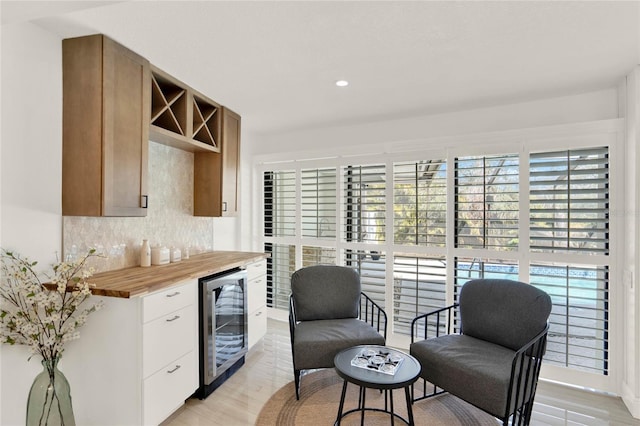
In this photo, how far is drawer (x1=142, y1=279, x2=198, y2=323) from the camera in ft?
6.50

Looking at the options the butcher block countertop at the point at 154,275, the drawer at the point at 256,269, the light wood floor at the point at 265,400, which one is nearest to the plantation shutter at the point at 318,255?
the drawer at the point at 256,269

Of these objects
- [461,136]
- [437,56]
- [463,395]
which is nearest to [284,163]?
[461,136]

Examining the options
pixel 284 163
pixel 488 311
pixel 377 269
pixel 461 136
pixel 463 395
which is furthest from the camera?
pixel 284 163

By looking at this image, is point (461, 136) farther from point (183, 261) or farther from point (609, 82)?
point (183, 261)

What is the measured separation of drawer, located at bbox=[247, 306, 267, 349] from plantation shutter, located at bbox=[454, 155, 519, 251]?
2.09 meters

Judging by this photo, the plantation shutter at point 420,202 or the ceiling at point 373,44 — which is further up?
the ceiling at point 373,44

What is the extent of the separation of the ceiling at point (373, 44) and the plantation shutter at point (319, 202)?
1.14m

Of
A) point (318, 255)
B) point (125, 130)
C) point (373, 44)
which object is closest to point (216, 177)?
point (125, 130)

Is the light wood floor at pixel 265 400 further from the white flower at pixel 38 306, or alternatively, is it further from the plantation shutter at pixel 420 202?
the plantation shutter at pixel 420 202

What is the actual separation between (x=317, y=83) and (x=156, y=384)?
7.87ft

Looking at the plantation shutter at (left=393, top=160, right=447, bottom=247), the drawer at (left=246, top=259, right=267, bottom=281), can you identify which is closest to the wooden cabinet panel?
the drawer at (left=246, top=259, right=267, bottom=281)

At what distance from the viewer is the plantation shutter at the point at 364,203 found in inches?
142

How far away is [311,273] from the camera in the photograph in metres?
3.03

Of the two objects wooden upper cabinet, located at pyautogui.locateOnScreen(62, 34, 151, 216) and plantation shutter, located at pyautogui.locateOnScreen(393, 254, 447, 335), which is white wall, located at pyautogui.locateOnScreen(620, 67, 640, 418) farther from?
wooden upper cabinet, located at pyautogui.locateOnScreen(62, 34, 151, 216)
